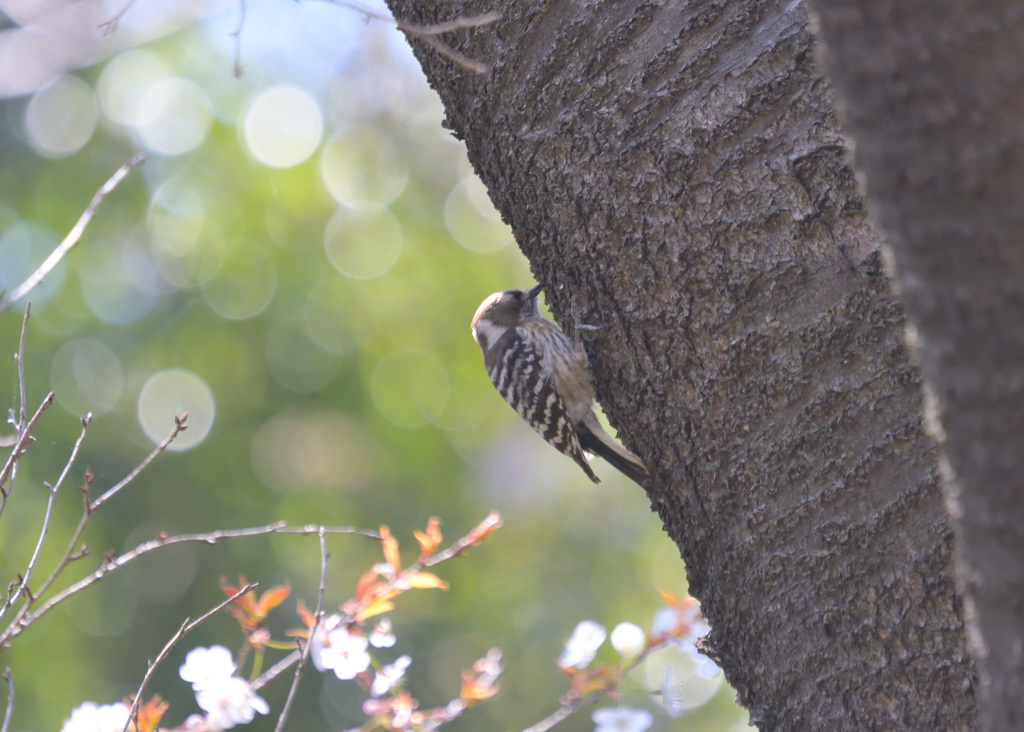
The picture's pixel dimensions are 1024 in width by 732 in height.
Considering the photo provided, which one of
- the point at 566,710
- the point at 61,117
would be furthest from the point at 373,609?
the point at 61,117

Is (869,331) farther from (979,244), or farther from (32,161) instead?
(32,161)

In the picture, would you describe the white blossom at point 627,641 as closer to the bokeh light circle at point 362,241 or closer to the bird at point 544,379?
the bird at point 544,379

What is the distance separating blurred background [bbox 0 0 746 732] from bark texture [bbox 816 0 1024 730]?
974cm

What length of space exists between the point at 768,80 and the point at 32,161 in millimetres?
11279

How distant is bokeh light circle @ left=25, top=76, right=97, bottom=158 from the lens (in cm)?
1140

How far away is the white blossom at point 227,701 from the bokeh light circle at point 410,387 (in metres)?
9.72

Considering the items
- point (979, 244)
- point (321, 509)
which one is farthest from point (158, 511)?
point (979, 244)

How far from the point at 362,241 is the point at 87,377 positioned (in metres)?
4.13

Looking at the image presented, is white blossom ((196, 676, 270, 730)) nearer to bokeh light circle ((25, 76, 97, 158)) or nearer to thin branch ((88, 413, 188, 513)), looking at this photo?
thin branch ((88, 413, 188, 513))

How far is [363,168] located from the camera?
47.8ft

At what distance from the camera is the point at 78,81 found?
1198 centimetres

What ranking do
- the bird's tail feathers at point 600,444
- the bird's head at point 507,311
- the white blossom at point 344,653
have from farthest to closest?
the bird's head at point 507,311, the bird's tail feathers at point 600,444, the white blossom at point 344,653

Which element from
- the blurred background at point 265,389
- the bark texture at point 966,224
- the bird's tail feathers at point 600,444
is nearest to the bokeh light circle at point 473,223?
the blurred background at point 265,389

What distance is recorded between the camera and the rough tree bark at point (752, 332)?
73.0 inches
